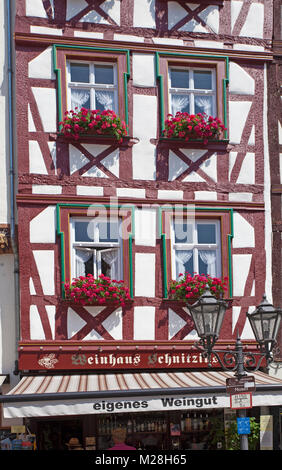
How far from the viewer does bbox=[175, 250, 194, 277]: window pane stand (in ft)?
41.8

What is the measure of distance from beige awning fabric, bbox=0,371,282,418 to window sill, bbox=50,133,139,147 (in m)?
3.97

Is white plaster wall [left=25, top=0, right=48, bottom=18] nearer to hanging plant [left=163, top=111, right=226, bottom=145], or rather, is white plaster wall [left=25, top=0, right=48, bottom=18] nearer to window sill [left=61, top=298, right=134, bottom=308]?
hanging plant [left=163, top=111, right=226, bottom=145]

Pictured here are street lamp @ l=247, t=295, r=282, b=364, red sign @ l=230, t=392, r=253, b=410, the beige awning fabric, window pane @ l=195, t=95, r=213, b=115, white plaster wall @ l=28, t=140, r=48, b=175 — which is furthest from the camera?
window pane @ l=195, t=95, r=213, b=115

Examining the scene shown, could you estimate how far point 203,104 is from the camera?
43.6 ft

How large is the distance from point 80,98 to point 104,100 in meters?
0.42

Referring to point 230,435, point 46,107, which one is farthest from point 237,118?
point 230,435

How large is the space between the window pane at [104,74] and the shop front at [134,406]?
5.03 meters

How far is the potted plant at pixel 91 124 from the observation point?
12.4m

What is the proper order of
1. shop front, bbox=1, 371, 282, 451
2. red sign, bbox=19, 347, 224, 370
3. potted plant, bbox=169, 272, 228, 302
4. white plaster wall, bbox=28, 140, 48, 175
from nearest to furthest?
shop front, bbox=1, 371, 282, 451, red sign, bbox=19, 347, 224, 370, potted plant, bbox=169, 272, 228, 302, white plaster wall, bbox=28, 140, 48, 175

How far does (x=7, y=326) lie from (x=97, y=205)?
98.0 inches

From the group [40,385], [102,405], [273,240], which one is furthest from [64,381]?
[273,240]

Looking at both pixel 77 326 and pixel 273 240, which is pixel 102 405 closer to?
pixel 77 326

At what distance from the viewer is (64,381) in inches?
453

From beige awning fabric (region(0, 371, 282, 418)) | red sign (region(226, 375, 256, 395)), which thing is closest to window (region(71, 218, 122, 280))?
beige awning fabric (region(0, 371, 282, 418))
